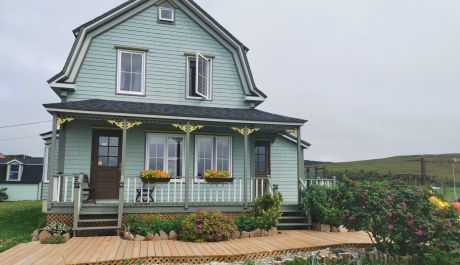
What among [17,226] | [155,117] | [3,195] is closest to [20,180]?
[3,195]

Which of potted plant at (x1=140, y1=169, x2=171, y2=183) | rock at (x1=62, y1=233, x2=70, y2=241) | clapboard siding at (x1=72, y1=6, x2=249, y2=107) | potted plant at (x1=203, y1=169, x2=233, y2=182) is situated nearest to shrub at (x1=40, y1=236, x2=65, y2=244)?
rock at (x1=62, y1=233, x2=70, y2=241)

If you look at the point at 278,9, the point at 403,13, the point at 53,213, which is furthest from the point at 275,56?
the point at 53,213

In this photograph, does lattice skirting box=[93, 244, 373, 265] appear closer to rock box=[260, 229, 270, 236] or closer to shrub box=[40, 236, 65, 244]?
rock box=[260, 229, 270, 236]

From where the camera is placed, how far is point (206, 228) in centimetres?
905

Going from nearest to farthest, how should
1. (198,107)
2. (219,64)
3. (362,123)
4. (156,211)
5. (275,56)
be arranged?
1. (156,211)
2. (198,107)
3. (219,64)
4. (275,56)
5. (362,123)

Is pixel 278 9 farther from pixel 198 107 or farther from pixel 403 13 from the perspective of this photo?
pixel 198 107

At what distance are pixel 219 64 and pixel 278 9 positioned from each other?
212 inches

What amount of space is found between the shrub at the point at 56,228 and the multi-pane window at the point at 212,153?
4.71m

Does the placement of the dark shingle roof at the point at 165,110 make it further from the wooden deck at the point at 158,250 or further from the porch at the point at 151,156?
the wooden deck at the point at 158,250

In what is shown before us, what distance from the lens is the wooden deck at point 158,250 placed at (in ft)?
23.0

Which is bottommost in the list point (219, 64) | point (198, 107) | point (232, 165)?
point (232, 165)

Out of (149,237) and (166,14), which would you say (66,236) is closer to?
(149,237)

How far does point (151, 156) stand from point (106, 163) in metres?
1.49

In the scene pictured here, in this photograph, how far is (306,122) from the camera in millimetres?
12133
